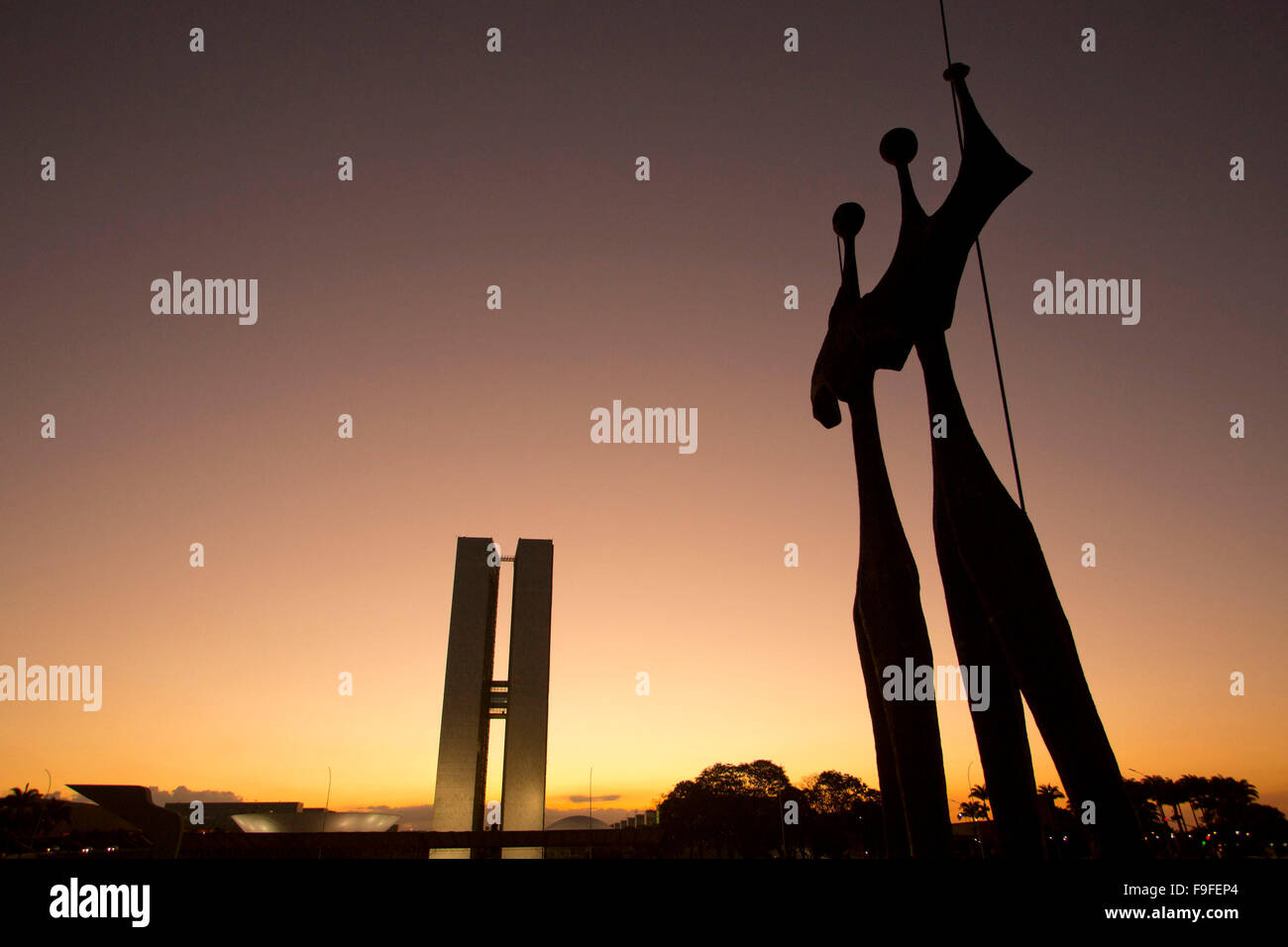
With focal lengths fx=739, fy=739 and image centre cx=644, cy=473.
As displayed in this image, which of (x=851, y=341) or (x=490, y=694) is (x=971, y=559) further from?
(x=490, y=694)

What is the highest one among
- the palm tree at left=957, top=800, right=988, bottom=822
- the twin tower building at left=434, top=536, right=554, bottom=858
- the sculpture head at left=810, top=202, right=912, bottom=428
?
the sculpture head at left=810, top=202, right=912, bottom=428

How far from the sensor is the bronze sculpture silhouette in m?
5.93

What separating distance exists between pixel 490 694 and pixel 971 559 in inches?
2138

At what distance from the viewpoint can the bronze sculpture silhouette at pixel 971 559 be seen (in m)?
5.93

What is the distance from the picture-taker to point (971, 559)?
670 centimetres

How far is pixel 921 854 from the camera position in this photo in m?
6.97

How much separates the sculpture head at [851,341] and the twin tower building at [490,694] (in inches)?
1866

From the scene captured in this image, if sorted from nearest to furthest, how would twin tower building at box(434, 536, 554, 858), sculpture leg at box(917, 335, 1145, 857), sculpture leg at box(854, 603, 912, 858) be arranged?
sculpture leg at box(917, 335, 1145, 857) < sculpture leg at box(854, 603, 912, 858) < twin tower building at box(434, 536, 554, 858)

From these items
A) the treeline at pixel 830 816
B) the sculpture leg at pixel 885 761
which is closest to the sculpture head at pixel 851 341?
the sculpture leg at pixel 885 761

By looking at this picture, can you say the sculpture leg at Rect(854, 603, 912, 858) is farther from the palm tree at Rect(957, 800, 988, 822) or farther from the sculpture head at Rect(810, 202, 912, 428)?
the palm tree at Rect(957, 800, 988, 822)

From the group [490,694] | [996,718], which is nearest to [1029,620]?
[996,718]

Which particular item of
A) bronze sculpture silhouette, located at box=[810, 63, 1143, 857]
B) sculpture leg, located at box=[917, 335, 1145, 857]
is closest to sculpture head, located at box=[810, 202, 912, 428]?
bronze sculpture silhouette, located at box=[810, 63, 1143, 857]
